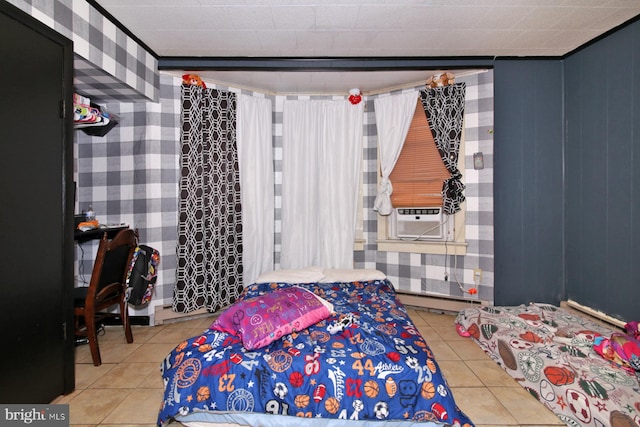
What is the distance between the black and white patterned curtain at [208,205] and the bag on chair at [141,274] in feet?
1.06

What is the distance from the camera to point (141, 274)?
2.70 meters

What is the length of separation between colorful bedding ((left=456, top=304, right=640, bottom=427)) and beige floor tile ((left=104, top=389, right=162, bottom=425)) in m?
2.31

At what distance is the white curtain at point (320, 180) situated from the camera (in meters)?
3.61

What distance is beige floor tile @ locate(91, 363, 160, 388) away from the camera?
6.61 ft

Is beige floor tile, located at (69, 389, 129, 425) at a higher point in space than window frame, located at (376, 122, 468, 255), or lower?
lower

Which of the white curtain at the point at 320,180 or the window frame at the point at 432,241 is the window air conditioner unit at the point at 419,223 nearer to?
the window frame at the point at 432,241

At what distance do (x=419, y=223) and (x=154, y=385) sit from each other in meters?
2.85

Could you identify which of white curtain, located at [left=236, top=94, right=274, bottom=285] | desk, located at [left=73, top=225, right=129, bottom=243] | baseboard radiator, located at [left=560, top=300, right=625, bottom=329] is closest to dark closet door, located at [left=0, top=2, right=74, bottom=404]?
desk, located at [left=73, top=225, right=129, bottom=243]

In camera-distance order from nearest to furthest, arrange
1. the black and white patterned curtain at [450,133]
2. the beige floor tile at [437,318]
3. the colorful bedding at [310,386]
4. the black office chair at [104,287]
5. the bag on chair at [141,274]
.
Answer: the colorful bedding at [310,386], the black office chair at [104,287], the bag on chair at [141,274], the beige floor tile at [437,318], the black and white patterned curtain at [450,133]

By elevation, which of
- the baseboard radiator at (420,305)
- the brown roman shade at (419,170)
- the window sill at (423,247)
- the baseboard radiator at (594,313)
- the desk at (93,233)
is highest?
the brown roman shade at (419,170)

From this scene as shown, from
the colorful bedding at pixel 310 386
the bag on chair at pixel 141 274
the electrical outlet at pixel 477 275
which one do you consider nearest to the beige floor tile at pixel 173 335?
the bag on chair at pixel 141 274

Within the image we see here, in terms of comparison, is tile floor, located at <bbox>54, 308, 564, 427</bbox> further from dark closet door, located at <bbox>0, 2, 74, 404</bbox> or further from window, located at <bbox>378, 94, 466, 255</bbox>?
window, located at <bbox>378, 94, 466, 255</bbox>

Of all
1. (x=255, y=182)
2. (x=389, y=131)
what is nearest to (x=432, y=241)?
(x=389, y=131)

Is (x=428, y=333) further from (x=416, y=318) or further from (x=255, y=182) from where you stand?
(x=255, y=182)
